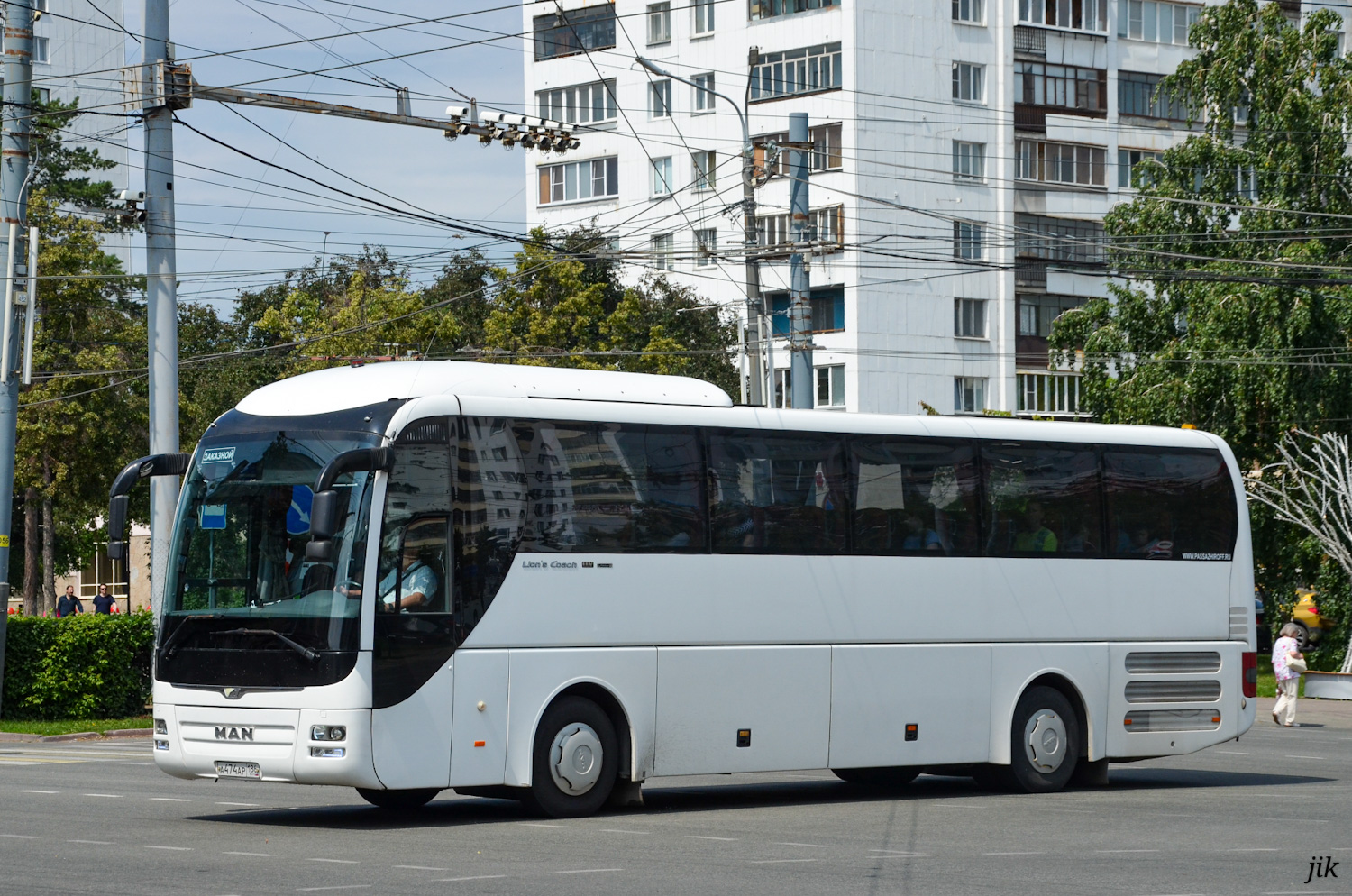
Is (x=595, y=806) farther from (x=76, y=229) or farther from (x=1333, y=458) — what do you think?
(x=76, y=229)

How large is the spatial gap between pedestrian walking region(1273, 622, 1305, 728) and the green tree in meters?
13.2

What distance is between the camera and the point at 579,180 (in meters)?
69.1

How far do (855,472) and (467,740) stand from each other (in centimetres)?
433

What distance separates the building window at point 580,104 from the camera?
68.7m

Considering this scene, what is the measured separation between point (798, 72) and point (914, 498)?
4646cm

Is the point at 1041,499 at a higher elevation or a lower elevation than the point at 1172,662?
higher

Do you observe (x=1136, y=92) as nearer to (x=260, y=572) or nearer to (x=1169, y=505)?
(x=1169, y=505)

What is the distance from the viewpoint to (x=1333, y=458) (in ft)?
131

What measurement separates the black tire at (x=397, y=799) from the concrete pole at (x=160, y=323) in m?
10.4

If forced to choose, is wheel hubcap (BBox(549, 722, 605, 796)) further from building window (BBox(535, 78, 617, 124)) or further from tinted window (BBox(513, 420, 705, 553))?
building window (BBox(535, 78, 617, 124))

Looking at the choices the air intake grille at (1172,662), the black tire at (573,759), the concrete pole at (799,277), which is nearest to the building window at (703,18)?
the concrete pole at (799,277)

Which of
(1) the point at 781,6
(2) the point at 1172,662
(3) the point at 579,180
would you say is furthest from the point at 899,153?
(2) the point at 1172,662

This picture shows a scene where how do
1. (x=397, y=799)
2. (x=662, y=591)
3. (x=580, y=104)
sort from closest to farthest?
(x=662, y=591) → (x=397, y=799) → (x=580, y=104)

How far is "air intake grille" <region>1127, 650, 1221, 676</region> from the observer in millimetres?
18625
